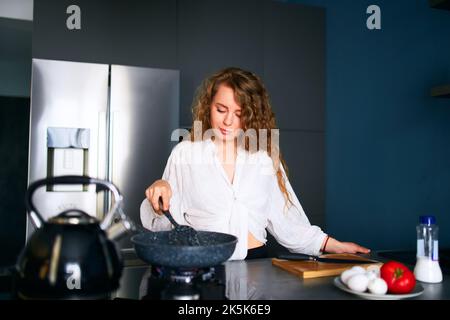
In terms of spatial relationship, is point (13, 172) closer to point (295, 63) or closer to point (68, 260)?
point (295, 63)

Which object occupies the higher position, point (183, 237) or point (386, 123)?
point (386, 123)

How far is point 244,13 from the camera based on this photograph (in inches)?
115

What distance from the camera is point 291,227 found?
171 cm

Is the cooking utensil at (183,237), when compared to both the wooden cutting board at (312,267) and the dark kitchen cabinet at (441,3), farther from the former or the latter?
the dark kitchen cabinet at (441,3)

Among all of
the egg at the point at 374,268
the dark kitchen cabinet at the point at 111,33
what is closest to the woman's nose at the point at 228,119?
the egg at the point at 374,268

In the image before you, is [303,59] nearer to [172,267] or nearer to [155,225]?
[155,225]

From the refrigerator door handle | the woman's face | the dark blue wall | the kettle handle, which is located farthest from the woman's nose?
the dark blue wall

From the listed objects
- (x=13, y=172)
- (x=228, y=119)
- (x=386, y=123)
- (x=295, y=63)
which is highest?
(x=295, y=63)

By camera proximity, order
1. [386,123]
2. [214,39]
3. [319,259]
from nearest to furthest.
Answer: [319,259]
[214,39]
[386,123]

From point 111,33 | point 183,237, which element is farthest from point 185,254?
point 111,33

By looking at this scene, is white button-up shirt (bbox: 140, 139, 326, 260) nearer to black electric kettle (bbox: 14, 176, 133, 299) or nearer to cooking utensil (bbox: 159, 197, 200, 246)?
cooking utensil (bbox: 159, 197, 200, 246)

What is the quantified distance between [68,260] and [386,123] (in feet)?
9.85

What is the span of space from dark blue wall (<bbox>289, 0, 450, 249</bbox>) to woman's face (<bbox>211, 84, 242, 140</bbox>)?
162cm
